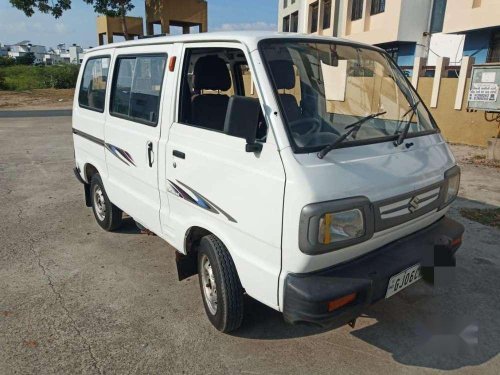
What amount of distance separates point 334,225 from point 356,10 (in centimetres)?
2144

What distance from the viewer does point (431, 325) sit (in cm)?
303

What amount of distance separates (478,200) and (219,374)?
5150mm

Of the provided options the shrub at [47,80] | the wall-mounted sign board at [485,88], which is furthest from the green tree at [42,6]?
the wall-mounted sign board at [485,88]

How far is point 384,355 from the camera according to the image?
2.71 m

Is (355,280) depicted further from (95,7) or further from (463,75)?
(95,7)

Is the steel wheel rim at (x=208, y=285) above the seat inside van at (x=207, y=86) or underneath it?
underneath

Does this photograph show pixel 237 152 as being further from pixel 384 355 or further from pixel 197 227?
pixel 384 355

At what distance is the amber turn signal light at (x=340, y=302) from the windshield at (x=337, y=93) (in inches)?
33.0

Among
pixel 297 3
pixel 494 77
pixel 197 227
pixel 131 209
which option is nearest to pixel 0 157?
pixel 131 209

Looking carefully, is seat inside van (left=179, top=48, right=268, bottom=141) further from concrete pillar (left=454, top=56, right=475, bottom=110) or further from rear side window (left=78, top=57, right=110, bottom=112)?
concrete pillar (left=454, top=56, right=475, bottom=110)

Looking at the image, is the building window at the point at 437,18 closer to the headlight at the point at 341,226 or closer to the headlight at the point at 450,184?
the headlight at the point at 450,184

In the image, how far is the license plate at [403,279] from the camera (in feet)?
8.01

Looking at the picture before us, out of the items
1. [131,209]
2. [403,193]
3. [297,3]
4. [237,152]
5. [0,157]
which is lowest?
[0,157]

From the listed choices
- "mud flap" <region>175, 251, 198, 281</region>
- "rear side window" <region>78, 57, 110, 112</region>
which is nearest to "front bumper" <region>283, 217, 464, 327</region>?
"mud flap" <region>175, 251, 198, 281</region>
